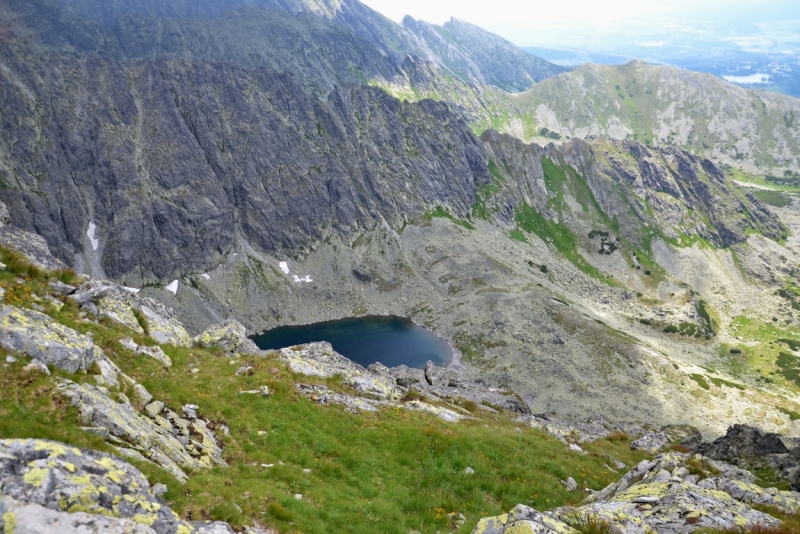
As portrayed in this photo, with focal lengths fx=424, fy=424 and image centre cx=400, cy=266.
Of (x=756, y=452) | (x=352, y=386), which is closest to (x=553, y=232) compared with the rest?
(x=756, y=452)

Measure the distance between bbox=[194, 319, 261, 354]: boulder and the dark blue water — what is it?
6607 cm

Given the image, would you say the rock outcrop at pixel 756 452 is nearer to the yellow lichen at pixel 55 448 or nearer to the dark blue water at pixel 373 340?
the yellow lichen at pixel 55 448

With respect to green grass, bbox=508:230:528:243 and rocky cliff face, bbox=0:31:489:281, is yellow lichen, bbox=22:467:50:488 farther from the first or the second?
green grass, bbox=508:230:528:243

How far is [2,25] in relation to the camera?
479 feet

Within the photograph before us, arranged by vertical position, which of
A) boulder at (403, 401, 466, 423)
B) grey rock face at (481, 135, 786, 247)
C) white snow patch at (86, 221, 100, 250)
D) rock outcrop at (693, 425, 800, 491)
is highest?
grey rock face at (481, 135, 786, 247)

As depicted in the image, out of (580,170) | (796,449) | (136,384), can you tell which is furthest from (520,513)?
(580,170)

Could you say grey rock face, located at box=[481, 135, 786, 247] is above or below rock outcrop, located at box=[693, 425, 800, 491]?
above

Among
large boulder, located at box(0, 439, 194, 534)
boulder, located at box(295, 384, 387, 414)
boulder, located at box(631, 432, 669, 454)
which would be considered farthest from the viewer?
boulder, located at box(631, 432, 669, 454)

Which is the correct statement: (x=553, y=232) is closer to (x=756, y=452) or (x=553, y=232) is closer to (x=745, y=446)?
(x=745, y=446)

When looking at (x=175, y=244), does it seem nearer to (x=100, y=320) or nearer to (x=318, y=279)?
(x=318, y=279)

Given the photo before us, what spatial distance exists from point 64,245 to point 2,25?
94191 mm

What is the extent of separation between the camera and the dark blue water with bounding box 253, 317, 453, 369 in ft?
341

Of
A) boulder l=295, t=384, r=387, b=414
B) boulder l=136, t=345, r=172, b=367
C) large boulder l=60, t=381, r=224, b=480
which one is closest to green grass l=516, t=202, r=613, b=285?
boulder l=295, t=384, r=387, b=414

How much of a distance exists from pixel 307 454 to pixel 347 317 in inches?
4189
